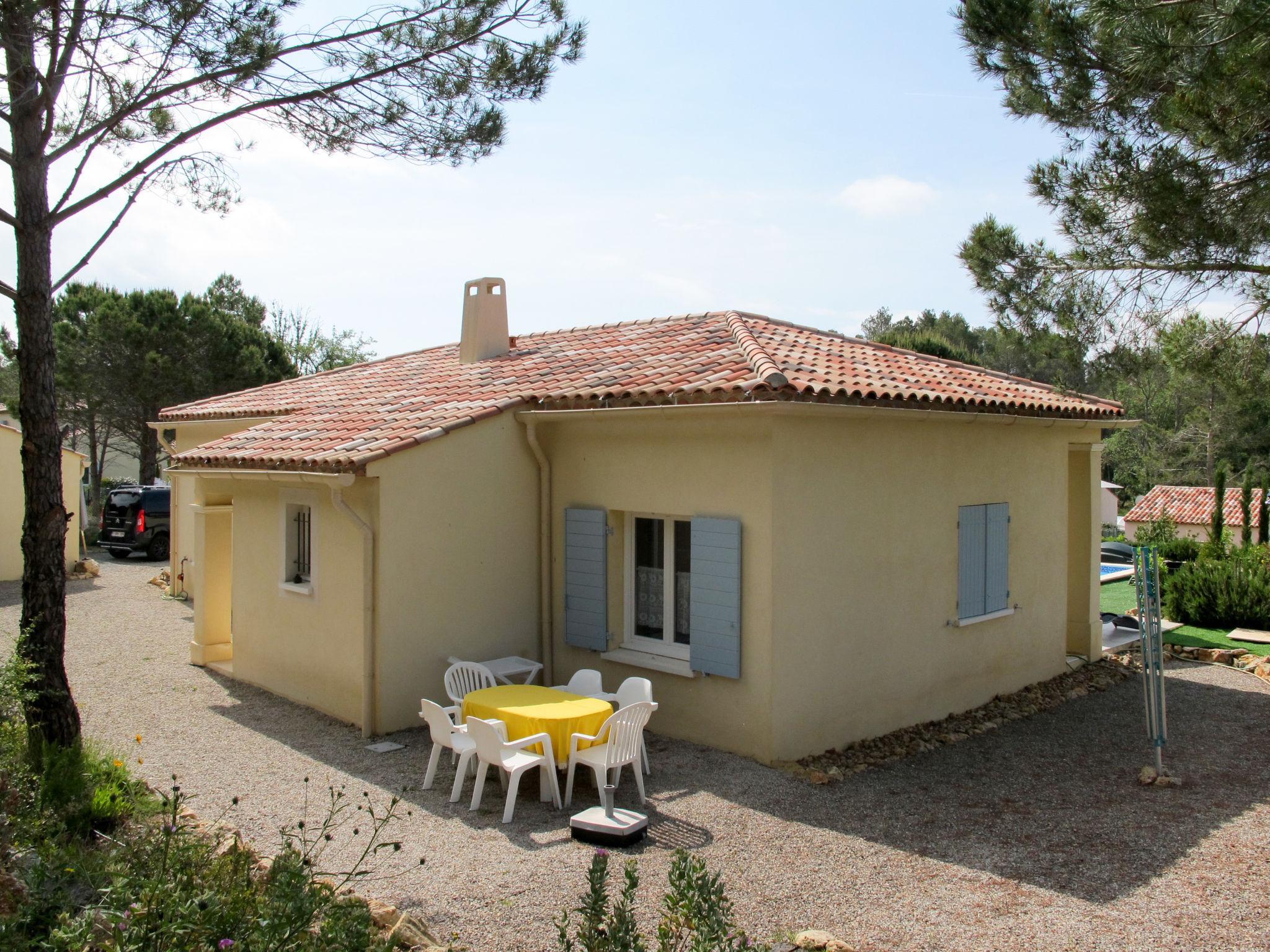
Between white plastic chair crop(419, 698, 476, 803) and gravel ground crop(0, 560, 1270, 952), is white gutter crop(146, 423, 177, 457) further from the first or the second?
white plastic chair crop(419, 698, 476, 803)

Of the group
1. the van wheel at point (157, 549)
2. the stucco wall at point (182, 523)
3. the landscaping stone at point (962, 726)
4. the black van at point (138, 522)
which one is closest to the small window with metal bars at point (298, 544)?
the landscaping stone at point (962, 726)

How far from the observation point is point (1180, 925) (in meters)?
5.65

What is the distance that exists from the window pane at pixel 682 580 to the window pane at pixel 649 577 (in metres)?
0.14

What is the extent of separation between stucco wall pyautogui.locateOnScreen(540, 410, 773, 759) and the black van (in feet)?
61.8

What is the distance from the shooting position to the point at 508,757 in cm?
747

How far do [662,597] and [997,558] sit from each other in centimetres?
405

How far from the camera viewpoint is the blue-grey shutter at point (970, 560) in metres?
10.5

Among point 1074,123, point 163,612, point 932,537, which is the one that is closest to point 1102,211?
point 1074,123

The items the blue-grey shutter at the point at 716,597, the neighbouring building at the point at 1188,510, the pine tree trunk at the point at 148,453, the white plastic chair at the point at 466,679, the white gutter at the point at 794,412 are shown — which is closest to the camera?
the white gutter at the point at 794,412

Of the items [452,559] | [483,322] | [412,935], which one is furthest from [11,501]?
[412,935]

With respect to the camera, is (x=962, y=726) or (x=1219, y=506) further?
(x=1219, y=506)

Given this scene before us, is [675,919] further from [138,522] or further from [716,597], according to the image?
[138,522]

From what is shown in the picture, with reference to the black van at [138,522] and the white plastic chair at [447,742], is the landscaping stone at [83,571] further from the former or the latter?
the white plastic chair at [447,742]

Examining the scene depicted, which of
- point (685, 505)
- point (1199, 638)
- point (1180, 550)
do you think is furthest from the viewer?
point (1180, 550)
